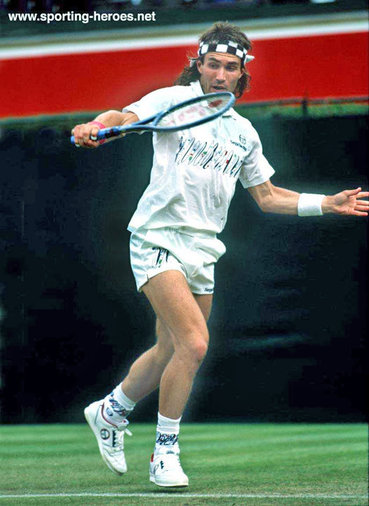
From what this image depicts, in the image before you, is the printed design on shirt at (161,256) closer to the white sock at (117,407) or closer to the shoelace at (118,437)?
the white sock at (117,407)

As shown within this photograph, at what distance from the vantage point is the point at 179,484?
13.4 ft

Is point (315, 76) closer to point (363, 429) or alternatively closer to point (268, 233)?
point (268, 233)

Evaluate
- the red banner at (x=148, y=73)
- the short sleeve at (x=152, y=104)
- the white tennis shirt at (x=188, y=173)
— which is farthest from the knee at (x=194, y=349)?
the red banner at (x=148, y=73)

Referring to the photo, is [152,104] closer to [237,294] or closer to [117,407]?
[117,407]

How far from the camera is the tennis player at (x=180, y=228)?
4.07 metres

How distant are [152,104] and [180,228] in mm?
543

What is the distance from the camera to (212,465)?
5355 millimetres

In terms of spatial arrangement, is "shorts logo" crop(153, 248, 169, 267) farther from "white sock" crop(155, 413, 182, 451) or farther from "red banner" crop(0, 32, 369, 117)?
"red banner" crop(0, 32, 369, 117)

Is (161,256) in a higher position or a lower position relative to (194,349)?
higher

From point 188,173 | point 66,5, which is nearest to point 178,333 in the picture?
point 188,173

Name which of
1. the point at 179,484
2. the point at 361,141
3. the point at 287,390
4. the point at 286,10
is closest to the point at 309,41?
the point at 286,10

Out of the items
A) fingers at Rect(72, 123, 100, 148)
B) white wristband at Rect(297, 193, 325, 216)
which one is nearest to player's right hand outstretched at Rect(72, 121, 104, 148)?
fingers at Rect(72, 123, 100, 148)

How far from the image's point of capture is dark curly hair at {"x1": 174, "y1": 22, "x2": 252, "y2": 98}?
14.3ft

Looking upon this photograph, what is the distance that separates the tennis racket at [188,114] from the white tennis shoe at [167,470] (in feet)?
4.39
